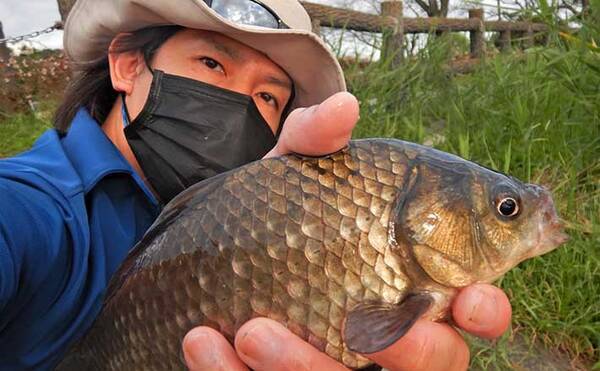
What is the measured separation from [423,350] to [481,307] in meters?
0.13

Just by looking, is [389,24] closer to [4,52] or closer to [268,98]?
[268,98]

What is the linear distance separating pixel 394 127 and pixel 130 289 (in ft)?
7.91

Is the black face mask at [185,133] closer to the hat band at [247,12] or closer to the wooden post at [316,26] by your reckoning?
the hat band at [247,12]

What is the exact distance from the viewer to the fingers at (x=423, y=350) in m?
1.05

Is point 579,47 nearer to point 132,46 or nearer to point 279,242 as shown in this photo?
point 132,46

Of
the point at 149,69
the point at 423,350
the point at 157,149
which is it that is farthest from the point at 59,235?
the point at 423,350

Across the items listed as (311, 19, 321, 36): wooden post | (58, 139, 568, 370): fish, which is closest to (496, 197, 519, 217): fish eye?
(58, 139, 568, 370): fish

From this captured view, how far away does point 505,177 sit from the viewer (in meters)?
1.14

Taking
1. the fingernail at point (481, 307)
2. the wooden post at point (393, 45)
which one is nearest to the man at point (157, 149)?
the fingernail at point (481, 307)

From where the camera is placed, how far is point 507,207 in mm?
1092

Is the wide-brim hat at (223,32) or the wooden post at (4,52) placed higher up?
the wide-brim hat at (223,32)

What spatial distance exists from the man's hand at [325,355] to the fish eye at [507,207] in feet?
0.48

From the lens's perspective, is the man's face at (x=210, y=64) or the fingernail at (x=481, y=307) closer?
the fingernail at (x=481, y=307)

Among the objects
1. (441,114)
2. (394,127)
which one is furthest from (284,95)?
(441,114)
